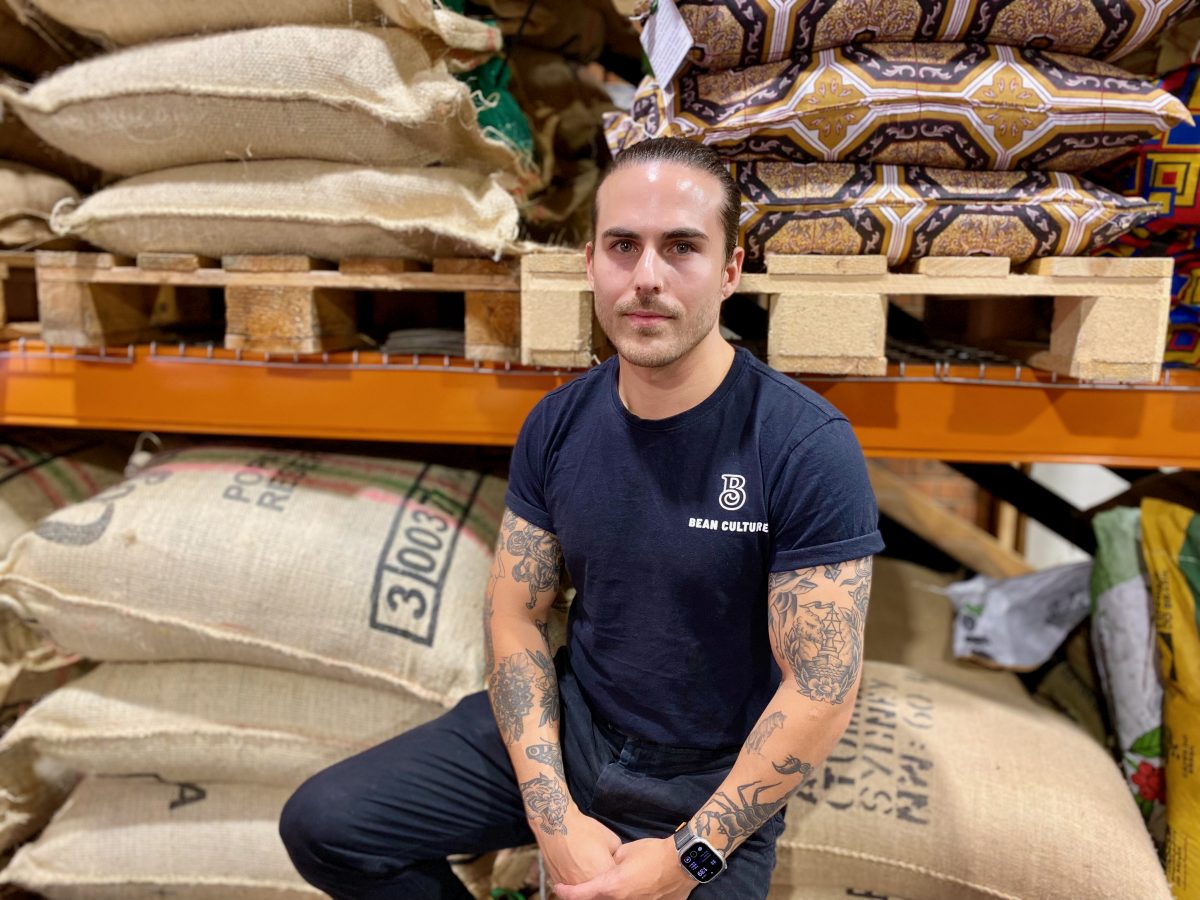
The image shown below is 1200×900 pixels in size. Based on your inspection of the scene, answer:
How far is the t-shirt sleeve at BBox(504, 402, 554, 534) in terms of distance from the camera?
5.70 ft

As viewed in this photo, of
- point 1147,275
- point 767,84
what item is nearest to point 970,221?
point 1147,275

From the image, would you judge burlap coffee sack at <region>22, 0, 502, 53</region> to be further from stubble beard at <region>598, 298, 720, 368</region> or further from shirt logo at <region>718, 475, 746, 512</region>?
shirt logo at <region>718, 475, 746, 512</region>

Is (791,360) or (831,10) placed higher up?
(831,10)

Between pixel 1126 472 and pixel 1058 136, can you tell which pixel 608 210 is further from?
pixel 1126 472

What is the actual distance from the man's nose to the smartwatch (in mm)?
989

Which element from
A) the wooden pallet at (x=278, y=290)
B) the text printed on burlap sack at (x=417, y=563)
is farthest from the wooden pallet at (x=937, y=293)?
the text printed on burlap sack at (x=417, y=563)

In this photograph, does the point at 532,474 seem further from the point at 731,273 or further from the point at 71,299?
the point at 71,299

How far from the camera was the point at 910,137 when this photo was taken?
5.84 feet

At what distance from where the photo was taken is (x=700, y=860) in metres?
1.50

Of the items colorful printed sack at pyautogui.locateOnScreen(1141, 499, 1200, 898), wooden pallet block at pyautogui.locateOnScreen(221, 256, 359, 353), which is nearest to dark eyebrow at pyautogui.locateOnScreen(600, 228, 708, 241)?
wooden pallet block at pyautogui.locateOnScreen(221, 256, 359, 353)

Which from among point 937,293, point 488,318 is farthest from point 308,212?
point 937,293

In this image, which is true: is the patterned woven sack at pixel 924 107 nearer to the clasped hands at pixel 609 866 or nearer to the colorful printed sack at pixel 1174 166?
the colorful printed sack at pixel 1174 166

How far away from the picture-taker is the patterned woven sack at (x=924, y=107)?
1726 mm

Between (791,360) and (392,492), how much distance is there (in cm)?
115
